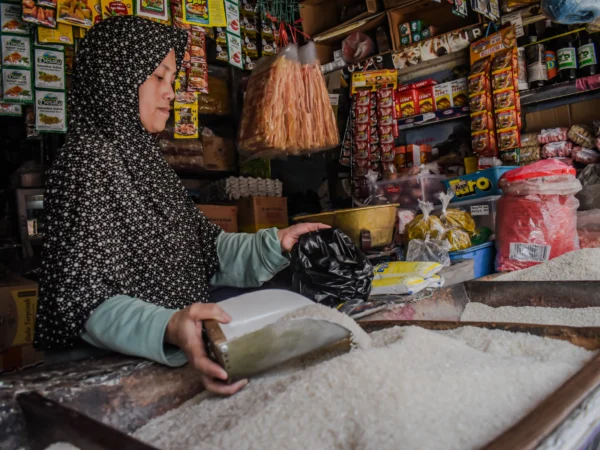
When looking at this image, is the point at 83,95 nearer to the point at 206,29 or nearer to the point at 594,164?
the point at 206,29

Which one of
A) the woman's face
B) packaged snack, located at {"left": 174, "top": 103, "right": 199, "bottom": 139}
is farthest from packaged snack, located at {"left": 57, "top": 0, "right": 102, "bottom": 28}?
the woman's face

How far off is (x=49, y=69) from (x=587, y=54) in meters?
3.26

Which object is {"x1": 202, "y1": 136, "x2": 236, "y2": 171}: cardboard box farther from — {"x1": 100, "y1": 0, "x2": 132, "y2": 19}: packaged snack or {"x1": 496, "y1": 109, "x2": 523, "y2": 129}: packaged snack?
{"x1": 496, "y1": 109, "x2": 523, "y2": 129}: packaged snack

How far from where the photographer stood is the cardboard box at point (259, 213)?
11.4ft

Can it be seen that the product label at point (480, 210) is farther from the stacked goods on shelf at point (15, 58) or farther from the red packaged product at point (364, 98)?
the stacked goods on shelf at point (15, 58)

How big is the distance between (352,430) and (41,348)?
81 cm

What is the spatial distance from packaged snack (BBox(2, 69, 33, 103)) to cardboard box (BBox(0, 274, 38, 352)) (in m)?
1.09

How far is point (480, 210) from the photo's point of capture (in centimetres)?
270

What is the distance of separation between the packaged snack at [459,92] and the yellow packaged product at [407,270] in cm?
201

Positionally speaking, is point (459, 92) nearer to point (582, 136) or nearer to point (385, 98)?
point (385, 98)

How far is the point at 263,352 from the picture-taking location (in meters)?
0.77

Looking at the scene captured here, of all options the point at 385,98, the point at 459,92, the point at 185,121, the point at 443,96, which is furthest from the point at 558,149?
the point at 185,121

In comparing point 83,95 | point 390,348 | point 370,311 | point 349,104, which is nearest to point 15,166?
point 349,104

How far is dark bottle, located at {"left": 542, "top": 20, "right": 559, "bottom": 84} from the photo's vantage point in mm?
3062
